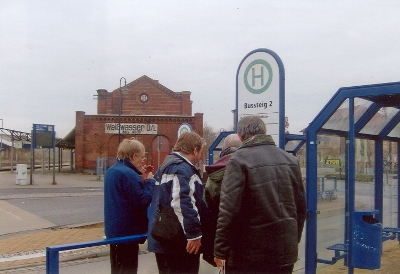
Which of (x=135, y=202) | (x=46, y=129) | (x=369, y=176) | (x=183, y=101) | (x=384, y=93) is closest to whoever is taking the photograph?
(x=135, y=202)

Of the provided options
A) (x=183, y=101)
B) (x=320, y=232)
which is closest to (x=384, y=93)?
(x=320, y=232)

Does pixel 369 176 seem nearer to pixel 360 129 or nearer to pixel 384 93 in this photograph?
pixel 360 129

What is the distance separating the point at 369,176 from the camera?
6496mm

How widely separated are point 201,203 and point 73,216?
10240mm

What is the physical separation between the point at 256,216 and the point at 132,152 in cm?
173

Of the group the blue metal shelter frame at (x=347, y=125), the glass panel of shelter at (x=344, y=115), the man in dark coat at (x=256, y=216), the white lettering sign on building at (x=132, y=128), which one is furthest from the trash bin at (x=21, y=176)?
the man in dark coat at (x=256, y=216)

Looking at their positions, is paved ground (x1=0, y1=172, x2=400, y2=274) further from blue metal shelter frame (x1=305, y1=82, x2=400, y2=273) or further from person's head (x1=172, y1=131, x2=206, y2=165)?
person's head (x1=172, y1=131, x2=206, y2=165)

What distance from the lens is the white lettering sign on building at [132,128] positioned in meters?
41.9

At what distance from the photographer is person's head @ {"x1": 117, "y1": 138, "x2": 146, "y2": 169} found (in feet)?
13.9

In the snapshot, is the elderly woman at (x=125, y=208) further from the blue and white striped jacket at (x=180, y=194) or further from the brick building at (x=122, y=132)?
the brick building at (x=122, y=132)

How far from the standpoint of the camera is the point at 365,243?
495 centimetres

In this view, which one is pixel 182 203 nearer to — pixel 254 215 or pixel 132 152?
pixel 254 215

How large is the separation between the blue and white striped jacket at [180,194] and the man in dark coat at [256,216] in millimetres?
415

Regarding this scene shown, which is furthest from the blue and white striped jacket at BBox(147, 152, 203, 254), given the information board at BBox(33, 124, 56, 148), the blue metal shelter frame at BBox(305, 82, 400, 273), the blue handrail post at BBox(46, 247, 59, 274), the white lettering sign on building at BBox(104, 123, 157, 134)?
the white lettering sign on building at BBox(104, 123, 157, 134)
